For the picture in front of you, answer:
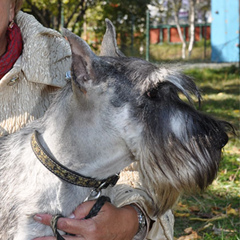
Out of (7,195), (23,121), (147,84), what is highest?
(147,84)

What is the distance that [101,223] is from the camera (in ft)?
8.20

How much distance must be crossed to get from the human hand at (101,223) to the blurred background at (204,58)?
46 cm

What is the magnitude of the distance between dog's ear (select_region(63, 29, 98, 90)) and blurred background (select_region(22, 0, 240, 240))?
0.42 m

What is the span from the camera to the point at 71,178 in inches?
90.1

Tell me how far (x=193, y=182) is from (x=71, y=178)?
625 mm

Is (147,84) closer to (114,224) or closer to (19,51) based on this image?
(114,224)

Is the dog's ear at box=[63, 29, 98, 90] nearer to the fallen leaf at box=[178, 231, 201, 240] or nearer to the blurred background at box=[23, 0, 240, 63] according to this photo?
the blurred background at box=[23, 0, 240, 63]

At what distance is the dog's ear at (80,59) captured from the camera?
2.13m

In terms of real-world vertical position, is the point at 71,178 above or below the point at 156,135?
below

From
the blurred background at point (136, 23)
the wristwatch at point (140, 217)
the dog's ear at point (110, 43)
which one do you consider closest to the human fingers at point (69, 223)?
the wristwatch at point (140, 217)

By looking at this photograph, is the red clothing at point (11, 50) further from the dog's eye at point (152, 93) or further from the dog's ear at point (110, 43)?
the dog's eye at point (152, 93)

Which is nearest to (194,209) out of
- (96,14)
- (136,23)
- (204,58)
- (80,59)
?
(80,59)

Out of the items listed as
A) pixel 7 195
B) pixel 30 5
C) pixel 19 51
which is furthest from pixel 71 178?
pixel 30 5

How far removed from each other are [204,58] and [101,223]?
15.1 meters
